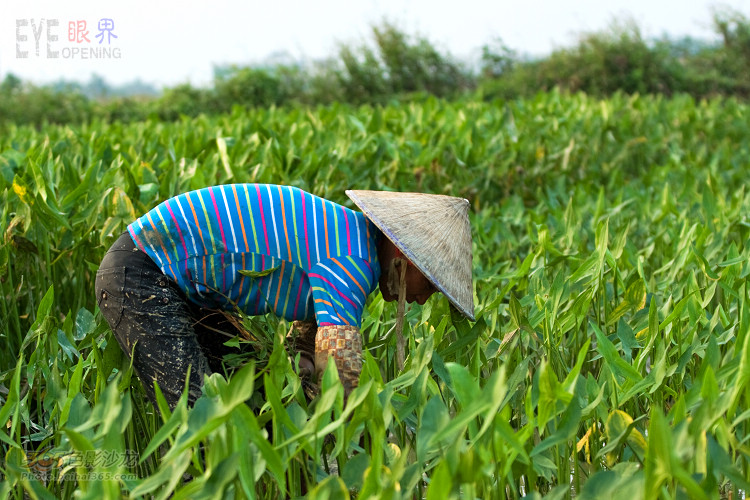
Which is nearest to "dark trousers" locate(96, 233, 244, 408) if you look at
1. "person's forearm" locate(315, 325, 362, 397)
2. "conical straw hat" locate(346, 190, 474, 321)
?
"person's forearm" locate(315, 325, 362, 397)

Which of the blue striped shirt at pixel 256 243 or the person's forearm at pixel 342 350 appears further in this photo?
the blue striped shirt at pixel 256 243

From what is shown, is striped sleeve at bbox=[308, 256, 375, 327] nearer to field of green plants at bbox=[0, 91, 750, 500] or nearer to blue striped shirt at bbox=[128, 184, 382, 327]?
blue striped shirt at bbox=[128, 184, 382, 327]

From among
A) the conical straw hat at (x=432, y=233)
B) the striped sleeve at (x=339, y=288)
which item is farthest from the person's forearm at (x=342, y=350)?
the conical straw hat at (x=432, y=233)

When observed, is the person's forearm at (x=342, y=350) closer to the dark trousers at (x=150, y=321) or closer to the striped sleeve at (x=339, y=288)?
the striped sleeve at (x=339, y=288)

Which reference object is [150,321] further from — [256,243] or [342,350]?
[342,350]

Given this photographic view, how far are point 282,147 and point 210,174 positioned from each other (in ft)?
1.88

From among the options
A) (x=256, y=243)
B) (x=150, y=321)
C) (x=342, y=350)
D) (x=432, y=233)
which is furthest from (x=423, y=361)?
(x=150, y=321)

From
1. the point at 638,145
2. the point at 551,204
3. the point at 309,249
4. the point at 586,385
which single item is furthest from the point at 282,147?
the point at 638,145

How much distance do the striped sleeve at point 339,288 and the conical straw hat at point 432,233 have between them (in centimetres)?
11

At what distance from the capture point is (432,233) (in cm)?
195

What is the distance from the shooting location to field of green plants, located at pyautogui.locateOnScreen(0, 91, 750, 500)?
1.35 metres

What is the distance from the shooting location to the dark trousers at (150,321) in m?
1.94

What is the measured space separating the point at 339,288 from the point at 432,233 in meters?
0.28

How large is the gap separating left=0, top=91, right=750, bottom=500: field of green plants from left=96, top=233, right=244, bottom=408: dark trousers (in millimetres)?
78
